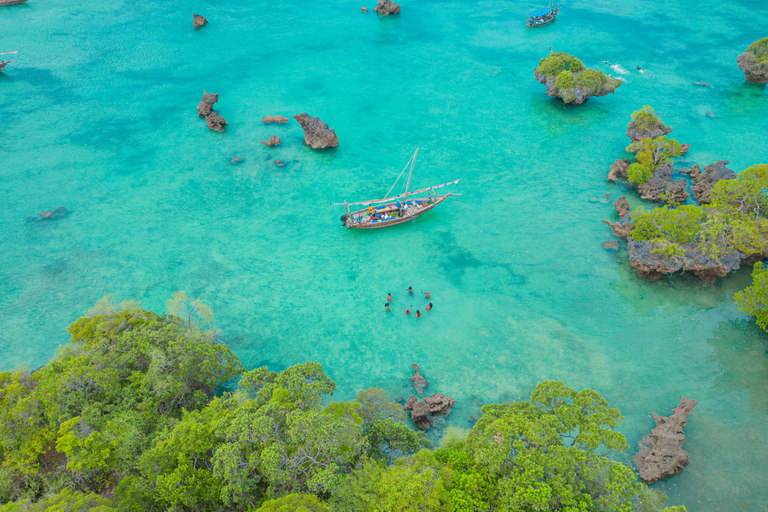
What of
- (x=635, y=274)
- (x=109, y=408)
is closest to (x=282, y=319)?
(x=109, y=408)

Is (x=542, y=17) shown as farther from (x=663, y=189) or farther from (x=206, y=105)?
(x=206, y=105)

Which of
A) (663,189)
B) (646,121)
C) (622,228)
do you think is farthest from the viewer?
(646,121)

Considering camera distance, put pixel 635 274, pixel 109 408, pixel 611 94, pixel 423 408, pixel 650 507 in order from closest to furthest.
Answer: pixel 650 507, pixel 109 408, pixel 423 408, pixel 635 274, pixel 611 94

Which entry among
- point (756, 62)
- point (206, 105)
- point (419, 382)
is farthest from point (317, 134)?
point (756, 62)

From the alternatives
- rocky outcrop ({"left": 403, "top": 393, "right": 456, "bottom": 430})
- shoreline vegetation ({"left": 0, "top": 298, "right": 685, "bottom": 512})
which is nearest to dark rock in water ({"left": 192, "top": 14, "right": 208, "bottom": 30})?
shoreline vegetation ({"left": 0, "top": 298, "right": 685, "bottom": 512})

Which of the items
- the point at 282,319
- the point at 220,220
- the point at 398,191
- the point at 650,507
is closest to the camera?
the point at 650,507

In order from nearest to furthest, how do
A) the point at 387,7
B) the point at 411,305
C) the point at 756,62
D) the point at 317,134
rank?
the point at 411,305, the point at 317,134, the point at 756,62, the point at 387,7

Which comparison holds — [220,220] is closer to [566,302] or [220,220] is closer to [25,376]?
[25,376]
